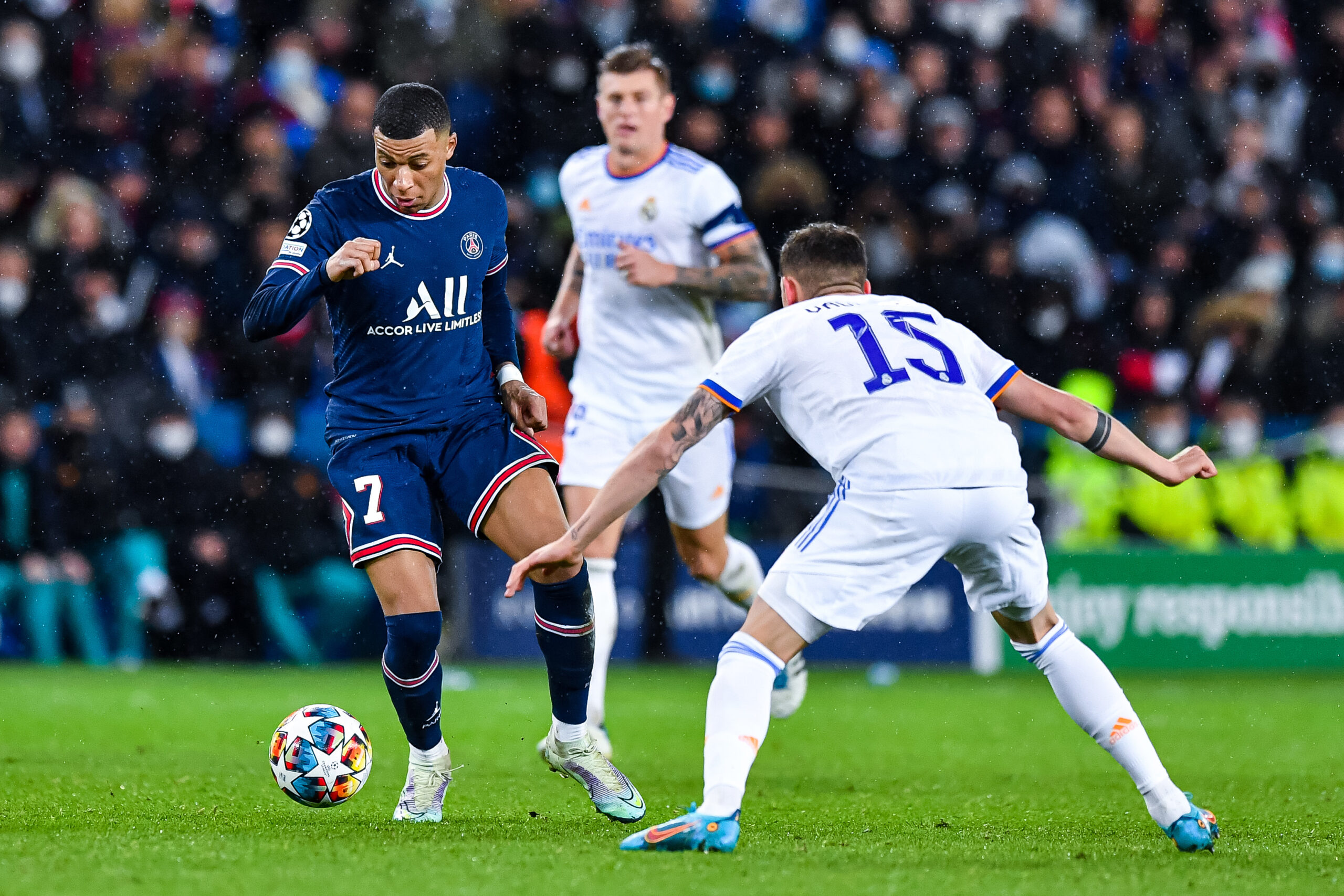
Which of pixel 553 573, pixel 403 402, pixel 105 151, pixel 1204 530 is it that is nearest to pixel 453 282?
pixel 403 402

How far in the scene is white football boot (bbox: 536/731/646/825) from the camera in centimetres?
555

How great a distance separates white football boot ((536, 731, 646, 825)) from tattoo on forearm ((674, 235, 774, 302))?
248cm

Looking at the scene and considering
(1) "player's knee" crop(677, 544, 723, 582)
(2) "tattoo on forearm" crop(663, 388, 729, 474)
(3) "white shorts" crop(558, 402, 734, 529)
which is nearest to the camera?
(2) "tattoo on forearm" crop(663, 388, 729, 474)

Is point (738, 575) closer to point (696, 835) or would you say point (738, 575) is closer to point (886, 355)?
point (886, 355)

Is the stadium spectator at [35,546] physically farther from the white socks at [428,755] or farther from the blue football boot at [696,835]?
the blue football boot at [696,835]

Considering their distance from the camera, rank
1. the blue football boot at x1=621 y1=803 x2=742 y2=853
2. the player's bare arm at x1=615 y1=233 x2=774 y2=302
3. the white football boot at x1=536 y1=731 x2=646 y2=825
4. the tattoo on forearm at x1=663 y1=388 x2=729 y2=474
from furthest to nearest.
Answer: the player's bare arm at x1=615 y1=233 x2=774 y2=302 → the white football boot at x1=536 y1=731 x2=646 y2=825 → the tattoo on forearm at x1=663 y1=388 x2=729 y2=474 → the blue football boot at x1=621 y1=803 x2=742 y2=853

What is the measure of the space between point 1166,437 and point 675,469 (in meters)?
6.22

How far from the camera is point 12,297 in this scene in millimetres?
12789

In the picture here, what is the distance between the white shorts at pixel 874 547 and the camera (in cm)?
480

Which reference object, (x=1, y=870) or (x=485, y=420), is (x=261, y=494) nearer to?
(x=485, y=420)

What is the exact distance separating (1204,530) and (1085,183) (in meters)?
3.41

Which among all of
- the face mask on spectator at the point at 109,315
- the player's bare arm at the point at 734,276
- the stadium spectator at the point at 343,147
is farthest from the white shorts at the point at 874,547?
the stadium spectator at the point at 343,147

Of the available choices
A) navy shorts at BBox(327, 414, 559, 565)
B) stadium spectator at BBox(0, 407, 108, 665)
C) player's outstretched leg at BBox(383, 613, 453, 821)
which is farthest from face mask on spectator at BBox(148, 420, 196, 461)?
player's outstretched leg at BBox(383, 613, 453, 821)

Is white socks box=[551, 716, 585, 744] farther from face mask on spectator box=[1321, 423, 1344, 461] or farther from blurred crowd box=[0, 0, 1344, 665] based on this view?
face mask on spectator box=[1321, 423, 1344, 461]
